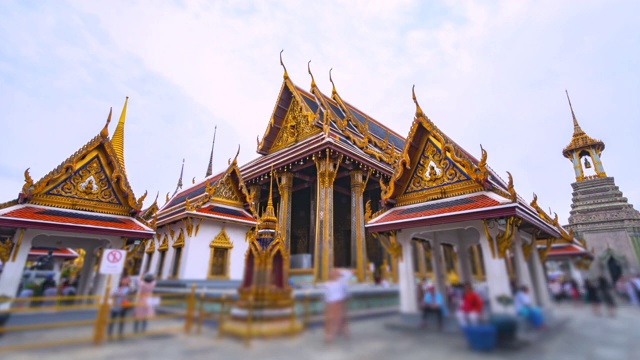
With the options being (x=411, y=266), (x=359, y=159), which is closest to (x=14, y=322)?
(x=411, y=266)

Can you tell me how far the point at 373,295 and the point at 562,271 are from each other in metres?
2.34

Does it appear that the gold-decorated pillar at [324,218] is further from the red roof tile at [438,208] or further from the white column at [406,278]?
the white column at [406,278]

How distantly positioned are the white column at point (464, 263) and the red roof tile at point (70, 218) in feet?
27.6

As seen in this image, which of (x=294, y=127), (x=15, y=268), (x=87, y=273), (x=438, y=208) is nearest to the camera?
(x=438, y=208)

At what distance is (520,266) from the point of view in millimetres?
3949

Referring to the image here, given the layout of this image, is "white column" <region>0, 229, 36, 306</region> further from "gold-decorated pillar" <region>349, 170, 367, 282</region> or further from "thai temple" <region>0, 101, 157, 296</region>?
"gold-decorated pillar" <region>349, 170, 367, 282</region>

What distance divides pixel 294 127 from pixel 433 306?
519 inches

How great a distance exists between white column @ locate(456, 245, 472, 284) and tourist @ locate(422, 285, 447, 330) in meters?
0.46

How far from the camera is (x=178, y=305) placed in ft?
18.9

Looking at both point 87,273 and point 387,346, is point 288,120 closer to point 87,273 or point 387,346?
point 87,273

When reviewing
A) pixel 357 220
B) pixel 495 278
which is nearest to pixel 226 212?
pixel 357 220

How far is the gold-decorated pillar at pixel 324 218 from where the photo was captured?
1067 centimetres

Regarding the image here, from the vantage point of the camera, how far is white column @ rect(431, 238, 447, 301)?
155 inches

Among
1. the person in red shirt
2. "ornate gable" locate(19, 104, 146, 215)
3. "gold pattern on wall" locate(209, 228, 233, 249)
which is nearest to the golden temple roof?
the person in red shirt
